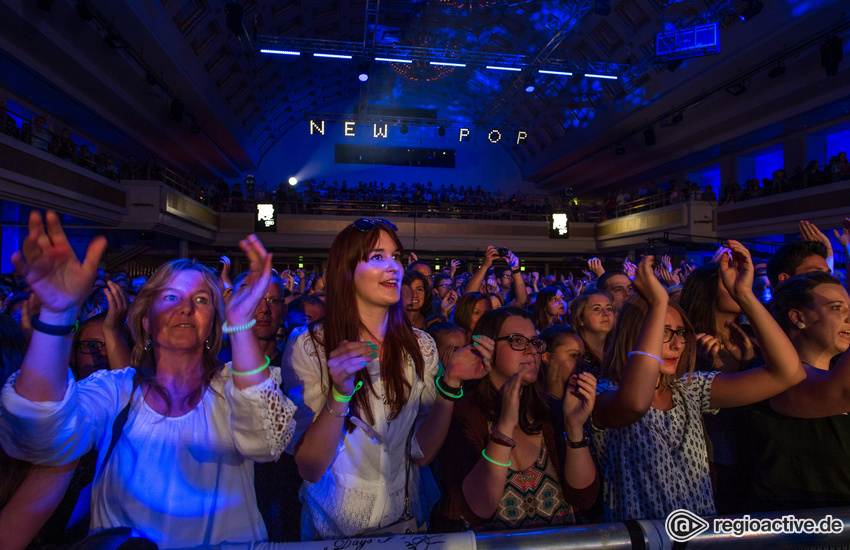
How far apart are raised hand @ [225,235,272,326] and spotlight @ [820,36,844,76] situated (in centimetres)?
1259

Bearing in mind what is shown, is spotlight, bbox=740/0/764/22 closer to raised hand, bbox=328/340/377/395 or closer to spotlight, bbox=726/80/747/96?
spotlight, bbox=726/80/747/96

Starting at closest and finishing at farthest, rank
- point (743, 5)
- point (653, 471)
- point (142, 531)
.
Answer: point (142, 531) < point (653, 471) < point (743, 5)

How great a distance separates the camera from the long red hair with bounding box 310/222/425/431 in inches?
58.6

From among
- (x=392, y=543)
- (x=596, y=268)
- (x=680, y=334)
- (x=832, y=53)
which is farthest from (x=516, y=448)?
(x=832, y=53)

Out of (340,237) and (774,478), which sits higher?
(340,237)

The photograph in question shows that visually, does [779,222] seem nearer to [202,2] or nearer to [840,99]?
[840,99]

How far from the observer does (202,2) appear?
461 inches

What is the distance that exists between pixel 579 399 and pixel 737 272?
0.74 meters

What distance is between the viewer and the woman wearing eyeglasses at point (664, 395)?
147cm

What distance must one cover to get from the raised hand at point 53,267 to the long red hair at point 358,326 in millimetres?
639

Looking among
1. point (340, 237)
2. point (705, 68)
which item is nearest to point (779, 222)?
point (705, 68)

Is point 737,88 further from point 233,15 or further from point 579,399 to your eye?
point 579,399

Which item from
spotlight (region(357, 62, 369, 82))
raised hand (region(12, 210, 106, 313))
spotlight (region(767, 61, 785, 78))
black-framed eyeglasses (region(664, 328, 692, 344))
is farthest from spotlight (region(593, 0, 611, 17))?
raised hand (region(12, 210, 106, 313))

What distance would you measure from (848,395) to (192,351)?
6.77 ft
